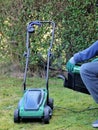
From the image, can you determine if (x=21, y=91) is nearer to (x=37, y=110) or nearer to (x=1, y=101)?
(x=1, y=101)

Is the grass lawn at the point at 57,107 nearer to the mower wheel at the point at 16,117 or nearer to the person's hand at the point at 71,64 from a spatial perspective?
the mower wheel at the point at 16,117

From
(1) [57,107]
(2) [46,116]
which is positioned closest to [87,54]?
(2) [46,116]

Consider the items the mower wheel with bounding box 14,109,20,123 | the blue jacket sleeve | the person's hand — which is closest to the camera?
the blue jacket sleeve

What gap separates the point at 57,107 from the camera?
5566mm

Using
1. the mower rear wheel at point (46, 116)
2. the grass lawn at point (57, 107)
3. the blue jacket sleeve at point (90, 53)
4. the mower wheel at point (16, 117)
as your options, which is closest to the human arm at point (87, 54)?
the blue jacket sleeve at point (90, 53)

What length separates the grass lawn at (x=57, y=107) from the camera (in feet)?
15.6

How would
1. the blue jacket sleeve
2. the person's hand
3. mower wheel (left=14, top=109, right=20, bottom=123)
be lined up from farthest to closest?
mower wheel (left=14, top=109, right=20, bottom=123) < the person's hand < the blue jacket sleeve

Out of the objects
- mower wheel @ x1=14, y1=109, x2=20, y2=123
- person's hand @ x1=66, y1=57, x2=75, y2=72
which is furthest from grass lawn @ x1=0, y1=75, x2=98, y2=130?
person's hand @ x1=66, y1=57, x2=75, y2=72

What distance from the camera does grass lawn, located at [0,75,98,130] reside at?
477cm

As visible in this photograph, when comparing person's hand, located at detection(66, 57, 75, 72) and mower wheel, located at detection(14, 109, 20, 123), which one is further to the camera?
mower wheel, located at detection(14, 109, 20, 123)

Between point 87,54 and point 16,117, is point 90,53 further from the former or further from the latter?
point 16,117

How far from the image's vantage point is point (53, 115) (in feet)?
17.0

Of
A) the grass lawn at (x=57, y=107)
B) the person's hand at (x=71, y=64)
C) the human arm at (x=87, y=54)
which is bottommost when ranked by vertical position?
the grass lawn at (x=57, y=107)

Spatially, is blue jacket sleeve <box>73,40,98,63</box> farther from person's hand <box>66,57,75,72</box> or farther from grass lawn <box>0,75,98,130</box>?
grass lawn <box>0,75,98,130</box>
